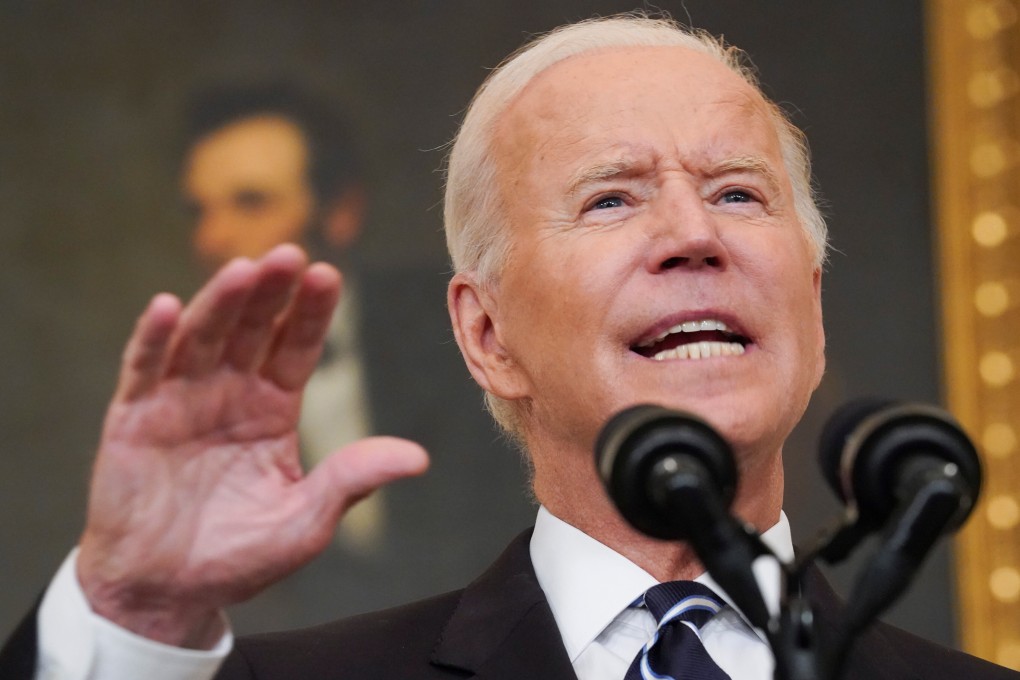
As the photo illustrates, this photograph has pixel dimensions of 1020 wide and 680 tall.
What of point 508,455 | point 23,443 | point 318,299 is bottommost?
point 508,455

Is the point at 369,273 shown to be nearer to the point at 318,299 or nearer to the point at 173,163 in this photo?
the point at 173,163

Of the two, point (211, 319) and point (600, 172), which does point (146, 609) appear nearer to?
point (211, 319)

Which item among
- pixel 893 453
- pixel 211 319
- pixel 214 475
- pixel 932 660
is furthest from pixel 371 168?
pixel 893 453

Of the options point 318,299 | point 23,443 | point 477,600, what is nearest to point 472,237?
point 477,600

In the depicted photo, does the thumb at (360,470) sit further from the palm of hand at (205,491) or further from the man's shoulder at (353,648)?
the man's shoulder at (353,648)

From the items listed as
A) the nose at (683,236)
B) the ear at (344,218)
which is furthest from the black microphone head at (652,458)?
the ear at (344,218)

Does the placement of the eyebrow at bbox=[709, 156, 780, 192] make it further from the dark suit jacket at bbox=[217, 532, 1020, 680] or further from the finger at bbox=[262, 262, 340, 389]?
the finger at bbox=[262, 262, 340, 389]

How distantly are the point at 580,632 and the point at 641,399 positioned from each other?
365 millimetres

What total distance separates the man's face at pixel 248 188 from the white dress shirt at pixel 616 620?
7.11 feet

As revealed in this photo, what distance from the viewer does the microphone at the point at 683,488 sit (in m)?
1.24

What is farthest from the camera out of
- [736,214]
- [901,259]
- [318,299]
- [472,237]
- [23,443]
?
[901,259]

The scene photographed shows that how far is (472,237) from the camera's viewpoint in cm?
243

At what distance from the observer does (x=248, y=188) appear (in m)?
4.10

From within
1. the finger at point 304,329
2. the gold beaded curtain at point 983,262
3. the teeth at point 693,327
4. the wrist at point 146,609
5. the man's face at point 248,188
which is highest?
the finger at point 304,329
